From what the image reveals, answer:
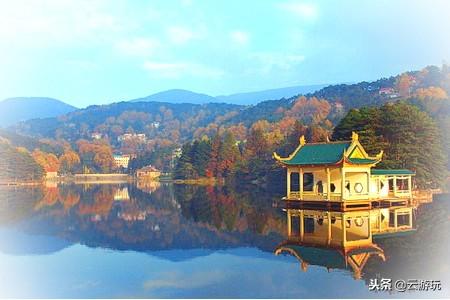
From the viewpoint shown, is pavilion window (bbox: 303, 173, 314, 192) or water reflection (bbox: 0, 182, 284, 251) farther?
pavilion window (bbox: 303, 173, 314, 192)

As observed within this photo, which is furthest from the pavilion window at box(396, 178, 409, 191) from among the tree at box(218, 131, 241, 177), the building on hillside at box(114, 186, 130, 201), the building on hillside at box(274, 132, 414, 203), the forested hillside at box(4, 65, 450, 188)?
the tree at box(218, 131, 241, 177)

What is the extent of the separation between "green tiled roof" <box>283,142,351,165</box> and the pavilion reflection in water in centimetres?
242

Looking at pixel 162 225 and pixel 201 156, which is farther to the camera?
pixel 201 156

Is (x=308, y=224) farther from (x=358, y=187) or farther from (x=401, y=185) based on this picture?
(x=401, y=185)

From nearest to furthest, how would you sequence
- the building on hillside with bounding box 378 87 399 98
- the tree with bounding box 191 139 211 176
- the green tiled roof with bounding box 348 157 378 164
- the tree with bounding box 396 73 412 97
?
the green tiled roof with bounding box 348 157 378 164 → the tree with bounding box 191 139 211 176 → the tree with bounding box 396 73 412 97 → the building on hillside with bounding box 378 87 399 98

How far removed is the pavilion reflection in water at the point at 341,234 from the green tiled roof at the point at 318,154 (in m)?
2.42

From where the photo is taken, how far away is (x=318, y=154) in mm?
25203

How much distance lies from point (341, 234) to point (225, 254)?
4104 millimetres

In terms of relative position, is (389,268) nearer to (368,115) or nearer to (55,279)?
(55,279)

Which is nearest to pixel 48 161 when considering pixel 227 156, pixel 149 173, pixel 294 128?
pixel 149 173

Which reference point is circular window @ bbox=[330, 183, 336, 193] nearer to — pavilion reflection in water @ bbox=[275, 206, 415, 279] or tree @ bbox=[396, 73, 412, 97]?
pavilion reflection in water @ bbox=[275, 206, 415, 279]

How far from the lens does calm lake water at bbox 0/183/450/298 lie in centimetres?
1069

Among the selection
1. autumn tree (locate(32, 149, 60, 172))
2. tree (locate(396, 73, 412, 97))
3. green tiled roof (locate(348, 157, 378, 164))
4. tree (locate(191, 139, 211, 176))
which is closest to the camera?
green tiled roof (locate(348, 157, 378, 164))

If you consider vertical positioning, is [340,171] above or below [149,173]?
above
